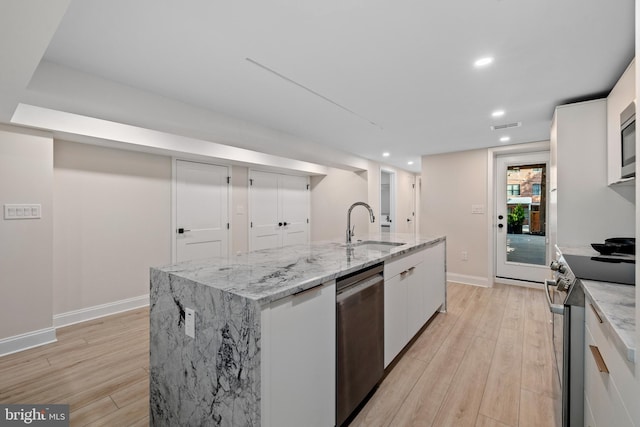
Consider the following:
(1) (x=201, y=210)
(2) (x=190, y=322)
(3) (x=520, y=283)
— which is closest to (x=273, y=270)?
(2) (x=190, y=322)

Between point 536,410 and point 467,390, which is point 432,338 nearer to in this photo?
point 467,390

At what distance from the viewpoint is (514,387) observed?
77.8 inches

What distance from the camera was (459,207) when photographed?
4.79 metres

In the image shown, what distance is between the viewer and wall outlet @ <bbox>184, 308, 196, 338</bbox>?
130 centimetres

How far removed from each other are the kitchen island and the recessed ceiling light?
1582 millimetres

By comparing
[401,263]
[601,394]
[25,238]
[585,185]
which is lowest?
[601,394]

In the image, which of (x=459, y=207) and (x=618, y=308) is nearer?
(x=618, y=308)

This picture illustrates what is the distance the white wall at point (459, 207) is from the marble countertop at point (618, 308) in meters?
3.43

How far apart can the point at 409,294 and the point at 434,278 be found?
755 mm

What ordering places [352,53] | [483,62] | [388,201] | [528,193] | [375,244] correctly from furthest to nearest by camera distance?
[388,201], [528,193], [375,244], [483,62], [352,53]

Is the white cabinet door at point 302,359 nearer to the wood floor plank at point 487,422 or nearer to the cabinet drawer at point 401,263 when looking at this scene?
the cabinet drawer at point 401,263

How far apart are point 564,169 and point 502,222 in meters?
2.19

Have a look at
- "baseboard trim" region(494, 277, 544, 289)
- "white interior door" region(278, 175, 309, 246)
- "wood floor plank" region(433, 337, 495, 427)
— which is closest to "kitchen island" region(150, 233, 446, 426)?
"wood floor plank" region(433, 337, 495, 427)

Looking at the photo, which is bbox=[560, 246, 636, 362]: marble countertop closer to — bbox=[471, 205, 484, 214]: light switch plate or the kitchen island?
the kitchen island
